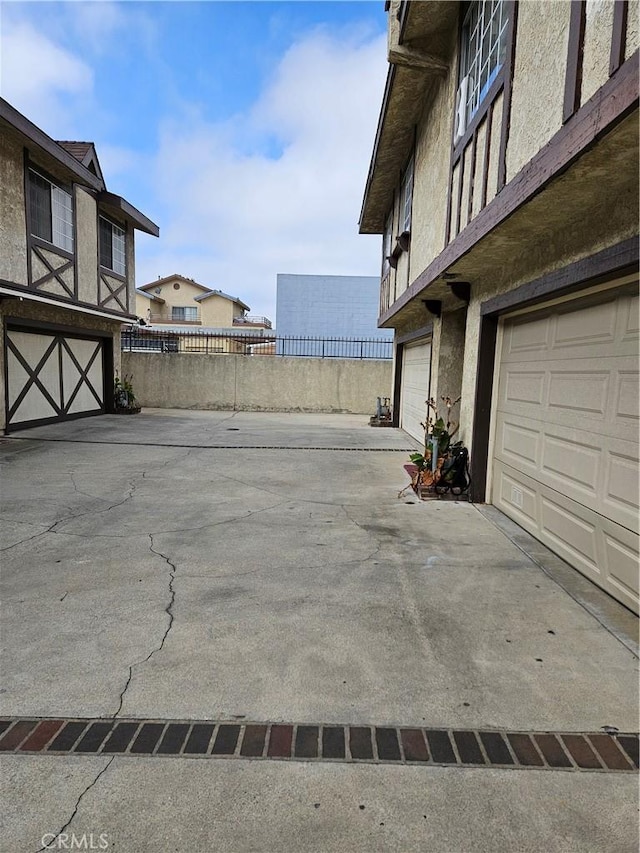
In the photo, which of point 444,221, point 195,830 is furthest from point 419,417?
point 195,830

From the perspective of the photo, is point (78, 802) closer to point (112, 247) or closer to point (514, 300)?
point (514, 300)

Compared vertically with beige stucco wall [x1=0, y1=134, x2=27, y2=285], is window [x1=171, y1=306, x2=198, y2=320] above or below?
above

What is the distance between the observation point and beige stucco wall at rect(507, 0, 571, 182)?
10.9 ft

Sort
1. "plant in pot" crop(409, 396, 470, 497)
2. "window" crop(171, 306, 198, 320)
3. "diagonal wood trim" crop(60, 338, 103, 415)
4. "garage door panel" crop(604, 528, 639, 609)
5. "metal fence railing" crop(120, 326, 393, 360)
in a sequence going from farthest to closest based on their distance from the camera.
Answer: "window" crop(171, 306, 198, 320) < "metal fence railing" crop(120, 326, 393, 360) < "diagonal wood trim" crop(60, 338, 103, 415) < "plant in pot" crop(409, 396, 470, 497) < "garage door panel" crop(604, 528, 639, 609)

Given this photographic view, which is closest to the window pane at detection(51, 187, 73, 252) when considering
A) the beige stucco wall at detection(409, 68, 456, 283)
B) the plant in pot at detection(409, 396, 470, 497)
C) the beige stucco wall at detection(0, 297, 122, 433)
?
the beige stucco wall at detection(0, 297, 122, 433)

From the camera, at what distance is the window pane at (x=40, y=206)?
395 inches

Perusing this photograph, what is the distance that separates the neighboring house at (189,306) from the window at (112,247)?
73.1 feet

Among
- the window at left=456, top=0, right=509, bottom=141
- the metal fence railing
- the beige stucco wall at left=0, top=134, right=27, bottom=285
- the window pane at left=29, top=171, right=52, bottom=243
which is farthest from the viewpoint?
the metal fence railing

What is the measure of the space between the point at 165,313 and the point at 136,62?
Result: 3675 centimetres

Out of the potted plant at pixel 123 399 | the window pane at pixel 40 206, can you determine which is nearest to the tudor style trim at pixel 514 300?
the window pane at pixel 40 206

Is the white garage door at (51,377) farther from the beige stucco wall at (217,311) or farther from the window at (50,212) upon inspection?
the beige stucco wall at (217,311)

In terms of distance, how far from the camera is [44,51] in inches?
297

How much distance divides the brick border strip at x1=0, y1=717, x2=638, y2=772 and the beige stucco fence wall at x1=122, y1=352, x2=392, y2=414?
50.3 ft

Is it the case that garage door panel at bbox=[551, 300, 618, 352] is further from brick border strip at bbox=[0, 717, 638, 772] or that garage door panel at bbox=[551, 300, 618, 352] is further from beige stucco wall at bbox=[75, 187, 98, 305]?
beige stucco wall at bbox=[75, 187, 98, 305]
